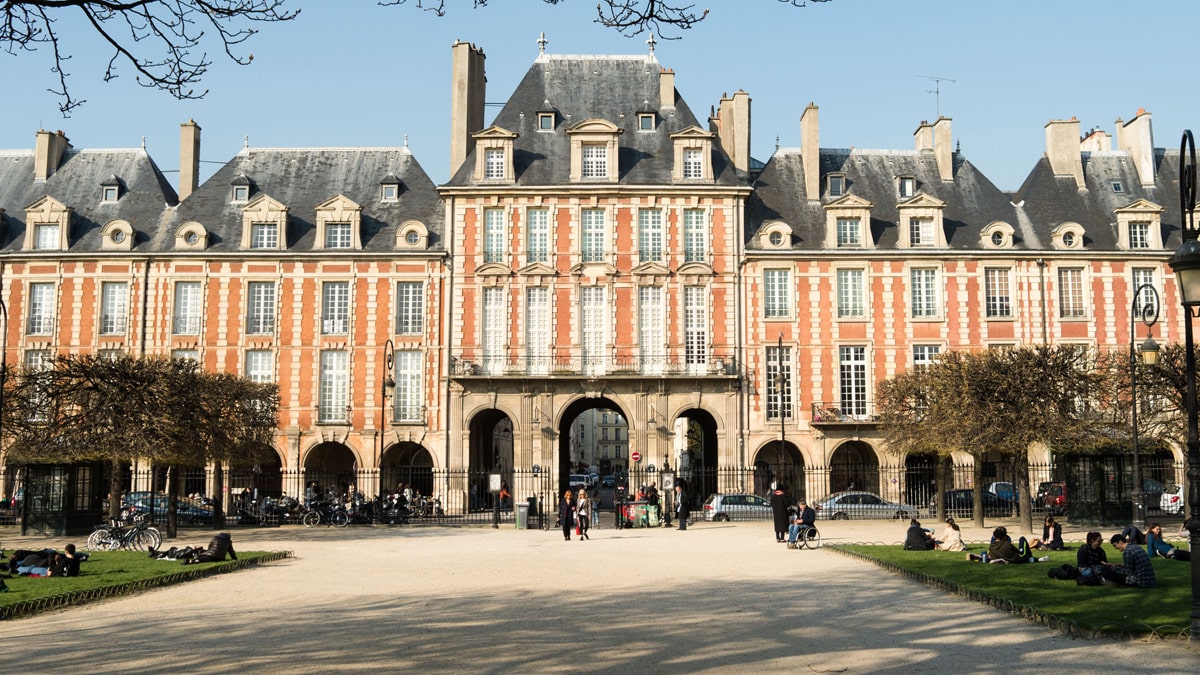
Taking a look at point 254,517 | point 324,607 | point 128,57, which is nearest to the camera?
point 128,57

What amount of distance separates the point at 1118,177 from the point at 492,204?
2329cm

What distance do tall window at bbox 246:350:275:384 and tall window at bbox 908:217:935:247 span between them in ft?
74.2

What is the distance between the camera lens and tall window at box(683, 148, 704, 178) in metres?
41.3

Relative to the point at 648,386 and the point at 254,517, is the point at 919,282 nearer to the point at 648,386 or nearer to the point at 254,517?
the point at 648,386

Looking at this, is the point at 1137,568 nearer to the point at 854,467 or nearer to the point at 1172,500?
the point at 1172,500

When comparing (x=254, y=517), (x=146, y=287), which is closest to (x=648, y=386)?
(x=254, y=517)

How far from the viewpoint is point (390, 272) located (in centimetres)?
4112

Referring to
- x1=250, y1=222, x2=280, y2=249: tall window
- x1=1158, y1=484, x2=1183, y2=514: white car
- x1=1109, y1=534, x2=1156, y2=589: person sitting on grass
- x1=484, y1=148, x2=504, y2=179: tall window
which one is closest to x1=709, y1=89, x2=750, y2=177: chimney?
x1=484, y1=148, x2=504, y2=179: tall window

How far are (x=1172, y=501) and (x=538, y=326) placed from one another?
20.3 m

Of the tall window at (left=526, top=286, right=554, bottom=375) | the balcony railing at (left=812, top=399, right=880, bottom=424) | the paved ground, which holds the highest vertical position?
the tall window at (left=526, top=286, right=554, bottom=375)

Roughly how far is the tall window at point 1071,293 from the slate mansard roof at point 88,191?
106 ft

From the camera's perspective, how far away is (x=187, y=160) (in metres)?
44.1

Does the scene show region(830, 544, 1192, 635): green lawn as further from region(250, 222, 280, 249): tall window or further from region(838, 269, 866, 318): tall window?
region(250, 222, 280, 249): tall window

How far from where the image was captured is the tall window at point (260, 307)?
4092 cm
